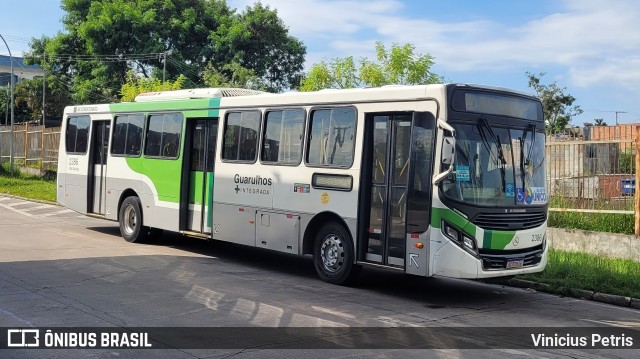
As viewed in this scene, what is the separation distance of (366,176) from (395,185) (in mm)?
572

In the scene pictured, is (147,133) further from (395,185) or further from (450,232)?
(450,232)

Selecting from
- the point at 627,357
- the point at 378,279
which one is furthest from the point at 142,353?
the point at 378,279

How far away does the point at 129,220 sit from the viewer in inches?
608

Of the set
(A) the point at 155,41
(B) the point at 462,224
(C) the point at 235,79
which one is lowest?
(B) the point at 462,224

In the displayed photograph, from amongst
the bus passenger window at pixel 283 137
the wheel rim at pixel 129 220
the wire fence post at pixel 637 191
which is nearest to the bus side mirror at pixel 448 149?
the bus passenger window at pixel 283 137

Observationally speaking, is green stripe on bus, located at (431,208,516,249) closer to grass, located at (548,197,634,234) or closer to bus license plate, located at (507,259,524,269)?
bus license plate, located at (507,259,524,269)

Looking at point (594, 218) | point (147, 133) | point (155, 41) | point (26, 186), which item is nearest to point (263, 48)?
point (155, 41)

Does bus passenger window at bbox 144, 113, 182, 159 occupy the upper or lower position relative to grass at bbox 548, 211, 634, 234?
upper

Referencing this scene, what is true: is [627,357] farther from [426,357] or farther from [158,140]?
[158,140]

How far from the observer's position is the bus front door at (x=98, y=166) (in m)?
16.3

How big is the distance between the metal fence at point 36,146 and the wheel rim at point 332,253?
25168 mm

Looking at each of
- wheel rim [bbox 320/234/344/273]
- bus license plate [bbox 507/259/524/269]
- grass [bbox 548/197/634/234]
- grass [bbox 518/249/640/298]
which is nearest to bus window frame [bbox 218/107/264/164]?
wheel rim [bbox 320/234/344/273]

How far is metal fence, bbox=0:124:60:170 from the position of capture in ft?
110

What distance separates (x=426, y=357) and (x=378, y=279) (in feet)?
16.5
